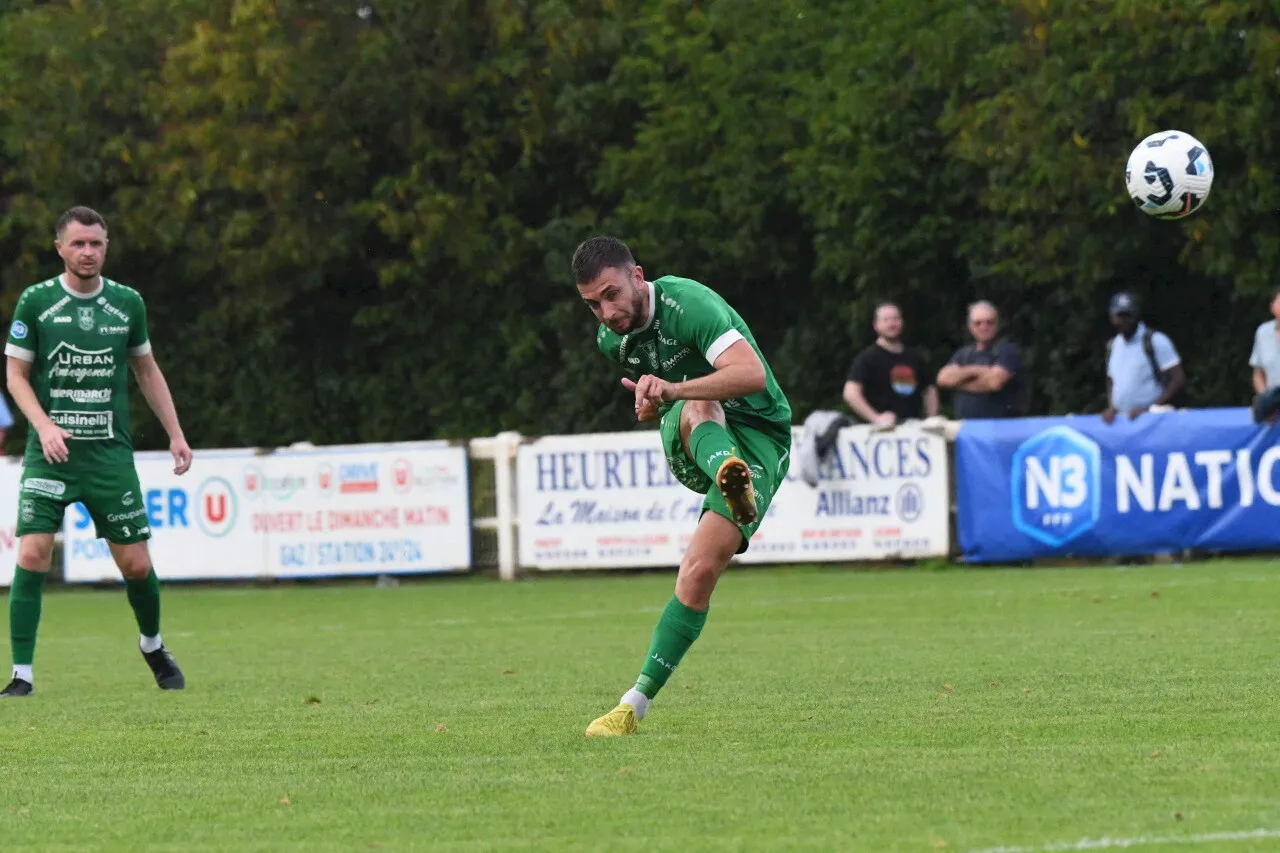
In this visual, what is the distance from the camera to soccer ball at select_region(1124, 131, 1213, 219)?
14734 mm

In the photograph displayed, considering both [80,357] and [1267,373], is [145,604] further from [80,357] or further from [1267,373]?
[1267,373]

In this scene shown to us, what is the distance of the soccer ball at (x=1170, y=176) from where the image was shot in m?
Answer: 14.7

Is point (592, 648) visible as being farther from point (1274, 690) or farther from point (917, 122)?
point (917, 122)

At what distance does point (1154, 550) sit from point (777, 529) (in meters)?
3.27

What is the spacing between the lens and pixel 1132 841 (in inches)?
219

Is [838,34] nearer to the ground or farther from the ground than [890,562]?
farther from the ground

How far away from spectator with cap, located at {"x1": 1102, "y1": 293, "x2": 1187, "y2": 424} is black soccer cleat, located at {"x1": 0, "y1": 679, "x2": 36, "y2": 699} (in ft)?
34.0

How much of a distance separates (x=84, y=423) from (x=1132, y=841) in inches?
265

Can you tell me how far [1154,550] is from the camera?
1889 cm

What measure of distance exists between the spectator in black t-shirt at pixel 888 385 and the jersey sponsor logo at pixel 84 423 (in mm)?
9462

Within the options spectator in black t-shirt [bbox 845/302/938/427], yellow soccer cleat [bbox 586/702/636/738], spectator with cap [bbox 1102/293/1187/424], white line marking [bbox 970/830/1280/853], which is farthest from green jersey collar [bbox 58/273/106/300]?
spectator with cap [bbox 1102/293/1187/424]

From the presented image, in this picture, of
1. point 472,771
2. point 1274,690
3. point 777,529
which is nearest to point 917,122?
point 777,529

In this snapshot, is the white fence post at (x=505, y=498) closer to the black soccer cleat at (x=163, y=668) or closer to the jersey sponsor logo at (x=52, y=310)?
the black soccer cleat at (x=163, y=668)

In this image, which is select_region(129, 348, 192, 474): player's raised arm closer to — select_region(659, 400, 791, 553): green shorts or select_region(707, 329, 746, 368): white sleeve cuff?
select_region(659, 400, 791, 553): green shorts
